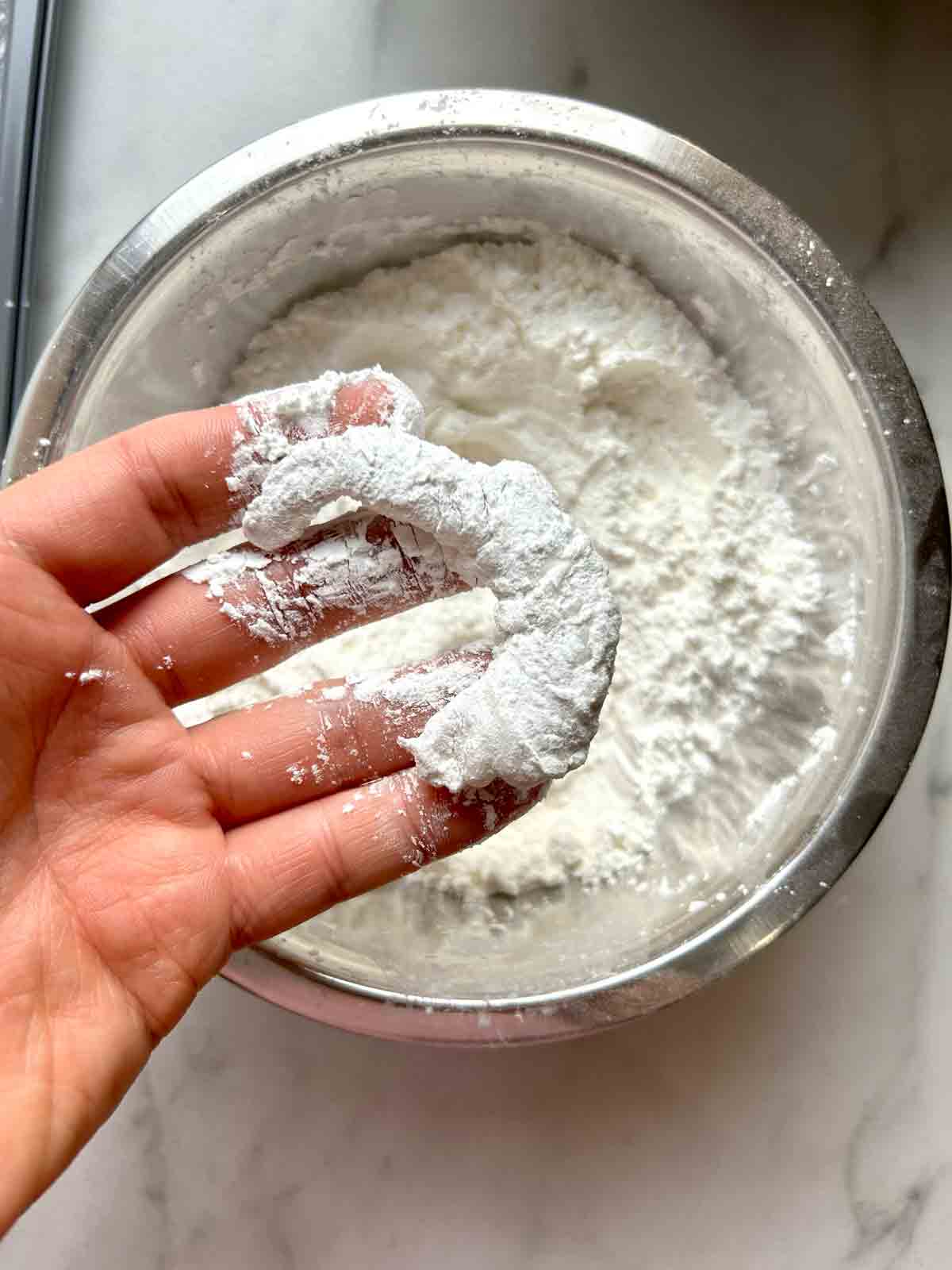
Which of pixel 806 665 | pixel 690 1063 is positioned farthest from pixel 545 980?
pixel 806 665

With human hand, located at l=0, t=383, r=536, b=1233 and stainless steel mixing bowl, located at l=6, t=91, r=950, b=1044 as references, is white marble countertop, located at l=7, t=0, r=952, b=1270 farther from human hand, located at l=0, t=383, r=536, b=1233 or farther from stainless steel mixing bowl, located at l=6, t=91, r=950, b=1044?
human hand, located at l=0, t=383, r=536, b=1233

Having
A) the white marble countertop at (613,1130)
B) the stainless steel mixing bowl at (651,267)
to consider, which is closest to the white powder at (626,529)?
the stainless steel mixing bowl at (651,267)

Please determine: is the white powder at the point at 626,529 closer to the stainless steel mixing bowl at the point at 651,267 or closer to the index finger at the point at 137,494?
the stainless steel mixing bowl at the point at 651,267

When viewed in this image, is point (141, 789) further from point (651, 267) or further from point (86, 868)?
point (651, 267)

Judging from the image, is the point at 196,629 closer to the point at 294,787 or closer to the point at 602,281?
the point at 294,787

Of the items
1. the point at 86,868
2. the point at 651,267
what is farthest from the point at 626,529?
the point at 86,868
